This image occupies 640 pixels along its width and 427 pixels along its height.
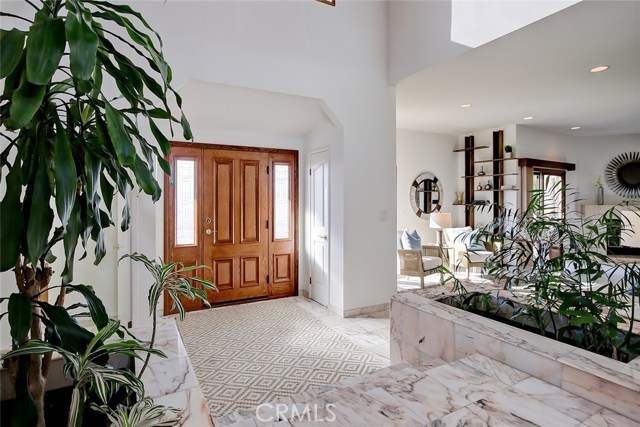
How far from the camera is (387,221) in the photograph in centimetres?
429

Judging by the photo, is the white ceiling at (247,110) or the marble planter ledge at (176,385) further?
the white ceiling at (247,110)

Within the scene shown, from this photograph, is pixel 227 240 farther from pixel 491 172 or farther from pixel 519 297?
pixel 491 172

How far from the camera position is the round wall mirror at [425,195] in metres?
6.88

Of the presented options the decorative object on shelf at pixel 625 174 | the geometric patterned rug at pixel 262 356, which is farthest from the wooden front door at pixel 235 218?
the decorative object on shelf at pixel 625 174

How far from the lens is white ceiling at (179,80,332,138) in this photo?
3551mm

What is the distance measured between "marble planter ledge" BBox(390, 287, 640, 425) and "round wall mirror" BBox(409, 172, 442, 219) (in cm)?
444

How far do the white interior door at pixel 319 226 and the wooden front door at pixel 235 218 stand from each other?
0.34 m

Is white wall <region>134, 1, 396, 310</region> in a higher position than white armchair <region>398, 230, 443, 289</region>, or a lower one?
higher

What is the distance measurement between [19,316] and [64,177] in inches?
15.2

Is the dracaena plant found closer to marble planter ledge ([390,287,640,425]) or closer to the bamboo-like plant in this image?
marble planter ledge ([390,287,640,425])

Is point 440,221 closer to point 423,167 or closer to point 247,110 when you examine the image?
point 423,167

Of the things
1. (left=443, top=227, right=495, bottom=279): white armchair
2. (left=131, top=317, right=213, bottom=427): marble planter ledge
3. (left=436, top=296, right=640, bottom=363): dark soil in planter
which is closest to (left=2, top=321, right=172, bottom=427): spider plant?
(left=131, top=317, right=213, bottom=427): marble planter ledge

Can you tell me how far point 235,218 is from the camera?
179 inches

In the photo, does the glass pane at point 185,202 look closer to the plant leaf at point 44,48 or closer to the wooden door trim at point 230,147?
the wooden door trim at point 230,147
